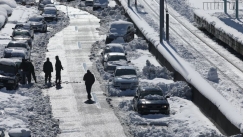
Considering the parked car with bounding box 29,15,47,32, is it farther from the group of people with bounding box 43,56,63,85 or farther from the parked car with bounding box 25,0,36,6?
the parked car with bounding box 25,0,36,6

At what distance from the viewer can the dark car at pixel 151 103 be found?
3394 centimetres

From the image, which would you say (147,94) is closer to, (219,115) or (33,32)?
(219,115)

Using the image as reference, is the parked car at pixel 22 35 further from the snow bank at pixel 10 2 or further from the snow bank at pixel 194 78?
the snow bank at pixel 10 2

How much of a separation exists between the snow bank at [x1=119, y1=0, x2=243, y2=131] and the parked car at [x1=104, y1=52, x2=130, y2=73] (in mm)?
2622

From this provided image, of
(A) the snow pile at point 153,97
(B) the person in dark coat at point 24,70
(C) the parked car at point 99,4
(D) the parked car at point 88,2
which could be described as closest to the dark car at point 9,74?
(B) the person in dark coat at point 24,70

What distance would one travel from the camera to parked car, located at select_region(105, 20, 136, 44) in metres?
56.1

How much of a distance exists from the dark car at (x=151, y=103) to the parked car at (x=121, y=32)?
Answer: 69.0ft

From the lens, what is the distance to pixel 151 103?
34.0m

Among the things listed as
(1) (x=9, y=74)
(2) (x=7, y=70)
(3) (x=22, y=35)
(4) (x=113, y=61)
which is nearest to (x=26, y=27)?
(3) (x=22, y=35)

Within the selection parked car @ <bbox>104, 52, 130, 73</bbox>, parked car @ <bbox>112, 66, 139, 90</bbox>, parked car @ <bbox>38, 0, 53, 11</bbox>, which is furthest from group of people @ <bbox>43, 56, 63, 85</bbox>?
parked car @ <bbox>38, 0, 53, 11</bbox>

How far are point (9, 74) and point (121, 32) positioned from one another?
17.7m

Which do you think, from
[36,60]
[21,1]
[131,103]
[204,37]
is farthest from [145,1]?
[131,103]

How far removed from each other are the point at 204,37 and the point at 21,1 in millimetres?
34521

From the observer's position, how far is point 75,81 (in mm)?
43156
